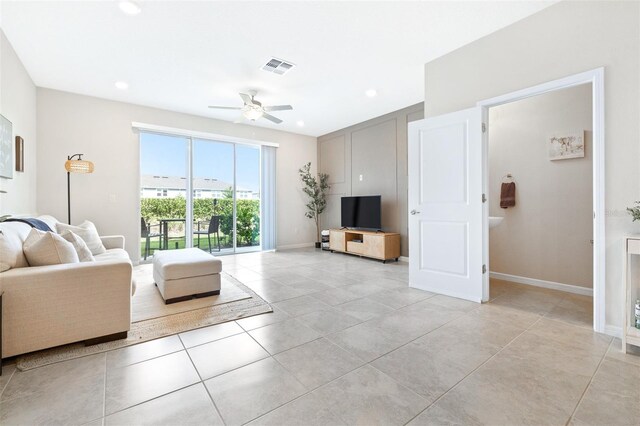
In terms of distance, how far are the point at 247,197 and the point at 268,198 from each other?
483 mm

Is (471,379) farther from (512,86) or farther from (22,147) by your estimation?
(22,147)

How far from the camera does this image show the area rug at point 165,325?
1880 mm

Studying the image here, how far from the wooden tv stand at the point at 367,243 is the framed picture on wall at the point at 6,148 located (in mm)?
4920

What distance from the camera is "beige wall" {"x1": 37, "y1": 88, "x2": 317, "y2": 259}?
418 cm

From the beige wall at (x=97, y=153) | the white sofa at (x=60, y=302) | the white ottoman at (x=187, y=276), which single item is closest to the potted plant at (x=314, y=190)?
the beige wall at (x=97, y=153)

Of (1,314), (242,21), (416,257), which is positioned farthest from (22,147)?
(416,257)

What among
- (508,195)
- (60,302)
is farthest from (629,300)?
(60,302)

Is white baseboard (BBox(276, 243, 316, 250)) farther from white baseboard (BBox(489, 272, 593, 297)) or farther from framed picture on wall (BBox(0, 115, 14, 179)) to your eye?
framed picture on wall (BBox(0, 115, 14, 179))

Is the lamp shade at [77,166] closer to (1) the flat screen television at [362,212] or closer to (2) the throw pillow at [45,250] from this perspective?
(2) the throw pillow at [45,250]

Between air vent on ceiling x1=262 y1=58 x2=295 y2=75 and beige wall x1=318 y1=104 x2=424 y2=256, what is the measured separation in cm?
254

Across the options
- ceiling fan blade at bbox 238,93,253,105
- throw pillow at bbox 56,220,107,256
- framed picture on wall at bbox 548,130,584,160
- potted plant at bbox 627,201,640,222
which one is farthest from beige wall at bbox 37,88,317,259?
potted plant at bbox 627,201,640,222

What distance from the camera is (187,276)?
117 inches

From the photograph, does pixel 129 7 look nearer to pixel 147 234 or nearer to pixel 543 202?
pixel 147 234

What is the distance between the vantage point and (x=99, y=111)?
4.55 metres
